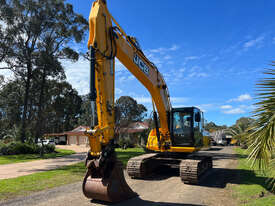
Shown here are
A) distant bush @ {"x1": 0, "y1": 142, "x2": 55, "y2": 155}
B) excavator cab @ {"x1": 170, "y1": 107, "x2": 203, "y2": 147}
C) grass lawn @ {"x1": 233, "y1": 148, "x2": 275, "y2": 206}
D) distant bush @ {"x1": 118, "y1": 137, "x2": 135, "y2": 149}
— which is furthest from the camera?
distant bush @ {"x1": 118, "y1": 137, "x2": 135, "y2": 149}

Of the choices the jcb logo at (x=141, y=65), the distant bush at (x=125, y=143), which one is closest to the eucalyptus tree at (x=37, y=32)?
the distant bush at (x=125, y=143)

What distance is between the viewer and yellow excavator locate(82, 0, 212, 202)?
5.43 m

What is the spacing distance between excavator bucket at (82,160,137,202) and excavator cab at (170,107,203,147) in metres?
Answer: 4.32

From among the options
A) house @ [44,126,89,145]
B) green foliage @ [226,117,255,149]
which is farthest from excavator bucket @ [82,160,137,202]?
house @ [44,126,89,145]

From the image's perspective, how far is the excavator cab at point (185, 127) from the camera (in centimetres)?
946

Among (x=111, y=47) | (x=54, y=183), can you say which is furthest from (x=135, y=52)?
(x=54, y=183)

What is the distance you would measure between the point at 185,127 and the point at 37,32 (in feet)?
68.7

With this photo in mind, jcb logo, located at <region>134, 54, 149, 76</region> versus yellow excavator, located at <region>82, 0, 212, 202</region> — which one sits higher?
jcb logo, located at <region>134, 54, 149, 76</region>

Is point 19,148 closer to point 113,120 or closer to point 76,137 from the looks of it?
point 113,120

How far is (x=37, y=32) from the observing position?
24.0 meters

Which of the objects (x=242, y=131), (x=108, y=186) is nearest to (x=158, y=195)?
(x=108, y=186)

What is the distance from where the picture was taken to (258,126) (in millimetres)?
4012

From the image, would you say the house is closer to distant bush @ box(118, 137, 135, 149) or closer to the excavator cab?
distant bush @ box(118, 137, 135, 149)

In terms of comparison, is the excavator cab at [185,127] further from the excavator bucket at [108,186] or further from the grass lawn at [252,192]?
the excavator bucket at [108,186]
